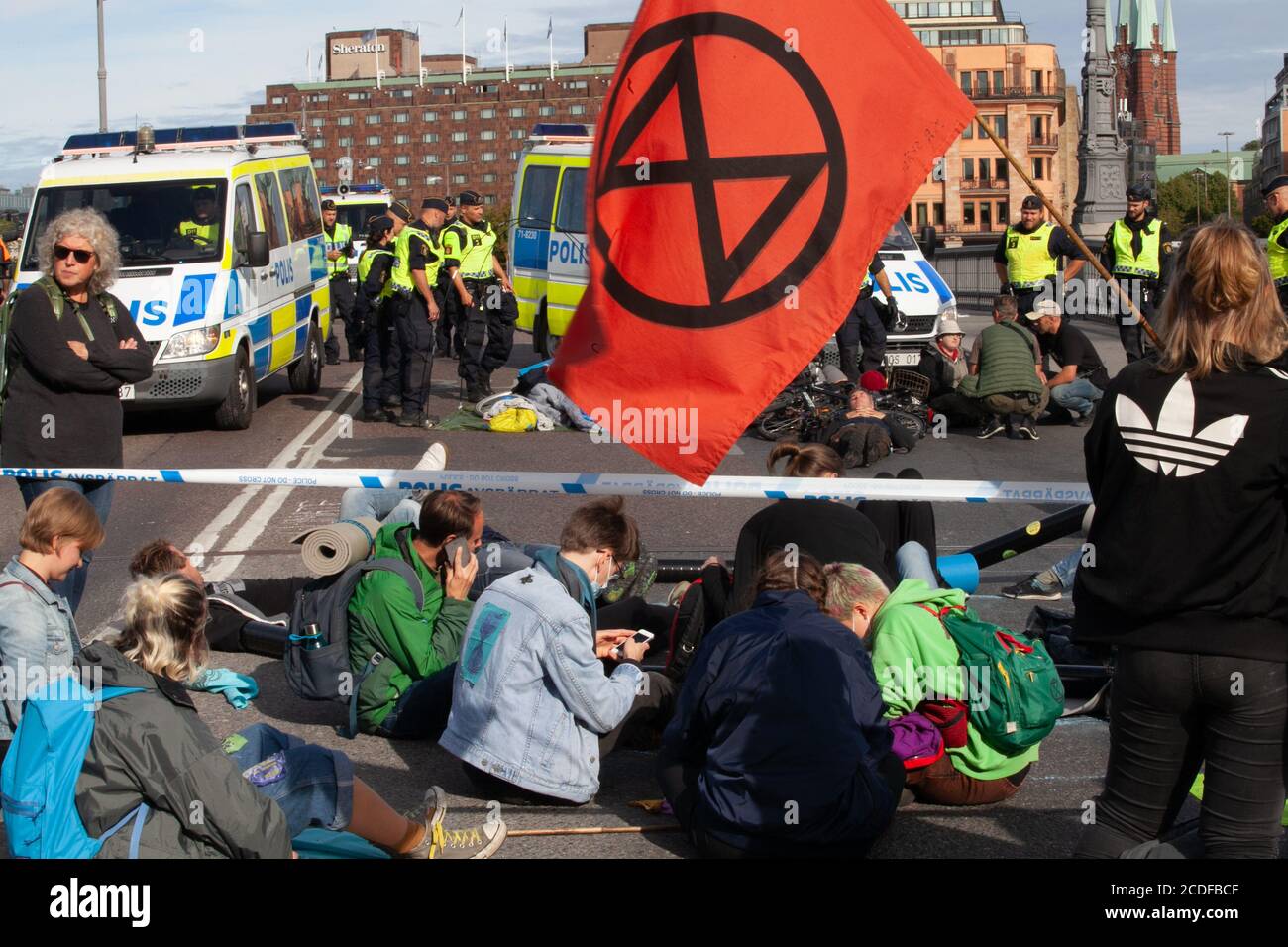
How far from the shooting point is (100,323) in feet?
22.5

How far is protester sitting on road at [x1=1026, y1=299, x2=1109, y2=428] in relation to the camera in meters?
14.9

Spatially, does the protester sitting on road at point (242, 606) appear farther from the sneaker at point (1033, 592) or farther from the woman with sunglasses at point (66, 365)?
the sneaker at point (1033, 592)

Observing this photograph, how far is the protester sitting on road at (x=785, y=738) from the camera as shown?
448 cm

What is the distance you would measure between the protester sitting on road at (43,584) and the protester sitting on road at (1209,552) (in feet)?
11.0

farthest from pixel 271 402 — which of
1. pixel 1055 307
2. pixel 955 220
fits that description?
pixel 955 220

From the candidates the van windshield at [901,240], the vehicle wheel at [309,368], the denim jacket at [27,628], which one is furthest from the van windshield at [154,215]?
the denim jacket at [27,628]

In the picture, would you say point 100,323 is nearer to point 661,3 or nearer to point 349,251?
point 661,3

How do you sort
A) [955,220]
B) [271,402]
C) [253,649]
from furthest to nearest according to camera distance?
[955,220], [271,402], [253,649]

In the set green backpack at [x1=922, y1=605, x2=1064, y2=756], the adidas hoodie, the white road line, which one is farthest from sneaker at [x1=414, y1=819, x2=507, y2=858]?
the white road line

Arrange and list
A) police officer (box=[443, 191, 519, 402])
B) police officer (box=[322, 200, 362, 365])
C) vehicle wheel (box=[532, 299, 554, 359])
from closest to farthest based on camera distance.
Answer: police officer (box=[443, 191, 519, 402]), vehicle wheel (box=[532, 299, 554, 359]), police officer (box=[322, 200, 362, 365])

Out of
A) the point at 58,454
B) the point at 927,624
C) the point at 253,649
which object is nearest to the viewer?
the point at 927,624

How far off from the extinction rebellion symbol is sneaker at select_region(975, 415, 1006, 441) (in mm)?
10283

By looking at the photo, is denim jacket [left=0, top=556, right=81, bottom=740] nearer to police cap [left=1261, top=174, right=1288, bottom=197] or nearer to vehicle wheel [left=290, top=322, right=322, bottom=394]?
police cap [left=1261, top=174, right=1288, bottom=197]

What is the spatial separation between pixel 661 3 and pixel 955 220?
5351 inches
